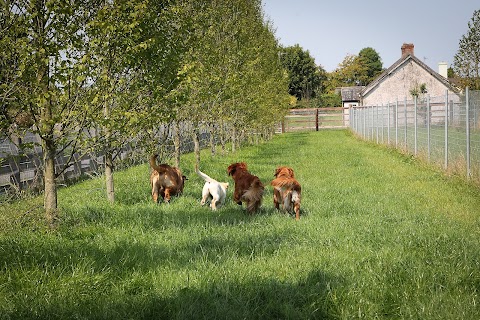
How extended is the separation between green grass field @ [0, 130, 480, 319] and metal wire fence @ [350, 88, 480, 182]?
3064 mm

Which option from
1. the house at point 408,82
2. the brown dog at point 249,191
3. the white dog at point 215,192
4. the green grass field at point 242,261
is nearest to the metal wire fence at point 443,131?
the green grass field at point 242,261

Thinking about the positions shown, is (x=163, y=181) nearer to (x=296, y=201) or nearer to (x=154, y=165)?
(x=154, y=165)

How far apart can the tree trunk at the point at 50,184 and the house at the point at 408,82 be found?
161ft

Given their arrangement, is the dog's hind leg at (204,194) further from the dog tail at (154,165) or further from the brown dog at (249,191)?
the dog tail at (154,165)

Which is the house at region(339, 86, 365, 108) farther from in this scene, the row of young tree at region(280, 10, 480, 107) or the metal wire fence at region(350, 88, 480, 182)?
the metal wire fence at region(350, 88, 480, 182)

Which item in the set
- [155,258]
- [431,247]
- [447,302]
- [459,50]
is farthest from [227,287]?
[459,50]

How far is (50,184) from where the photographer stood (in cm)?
713

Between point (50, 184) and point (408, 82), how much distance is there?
50.9 metres

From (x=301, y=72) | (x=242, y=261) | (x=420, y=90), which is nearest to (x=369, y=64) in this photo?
(x=301, y=72)

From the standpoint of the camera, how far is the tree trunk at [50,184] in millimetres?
6996

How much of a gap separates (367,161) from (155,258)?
13.2 m

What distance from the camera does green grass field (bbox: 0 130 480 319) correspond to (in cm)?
416

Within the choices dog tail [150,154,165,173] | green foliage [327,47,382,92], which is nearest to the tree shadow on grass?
dog tail [150,154,165,173]

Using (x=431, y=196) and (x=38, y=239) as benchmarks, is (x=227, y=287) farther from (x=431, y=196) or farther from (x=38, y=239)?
(x=431, y=196)
